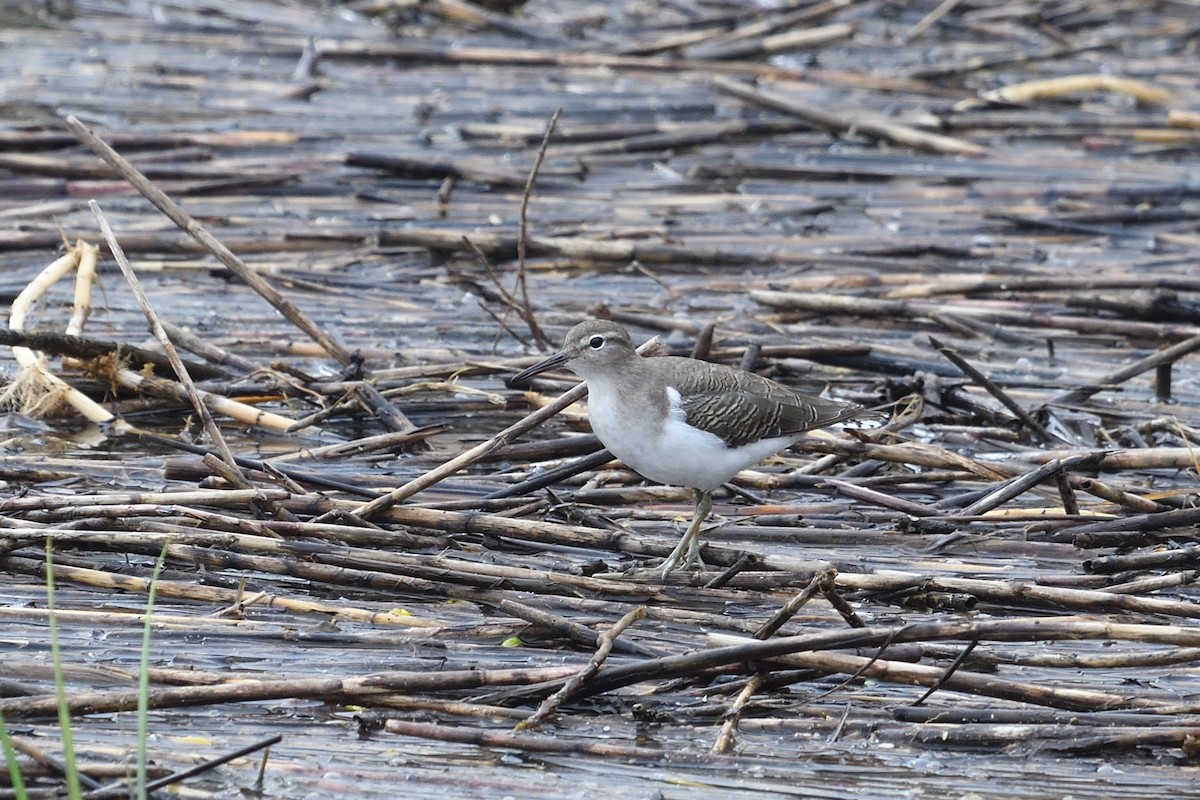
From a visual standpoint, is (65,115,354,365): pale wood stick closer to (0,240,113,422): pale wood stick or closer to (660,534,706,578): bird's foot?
(0,240,113,422): pale wood stick

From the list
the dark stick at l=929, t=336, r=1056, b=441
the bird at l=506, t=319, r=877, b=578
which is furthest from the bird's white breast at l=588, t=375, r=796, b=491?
the dark stick at l=929, t=336, r=1056, b=441

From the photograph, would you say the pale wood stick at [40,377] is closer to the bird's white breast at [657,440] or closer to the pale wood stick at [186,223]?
the pale wood stick at [186,223]

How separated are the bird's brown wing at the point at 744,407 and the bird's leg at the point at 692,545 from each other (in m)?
0.30

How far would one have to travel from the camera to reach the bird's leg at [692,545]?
603cm

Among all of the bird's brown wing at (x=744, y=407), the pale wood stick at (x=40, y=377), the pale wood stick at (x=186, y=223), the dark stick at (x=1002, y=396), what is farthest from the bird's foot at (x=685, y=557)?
the pale wood stick at (x=40, y=377)

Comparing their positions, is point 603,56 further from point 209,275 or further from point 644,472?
point 644,472

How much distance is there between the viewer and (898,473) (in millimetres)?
7109

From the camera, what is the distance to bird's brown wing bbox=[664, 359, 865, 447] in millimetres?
6316

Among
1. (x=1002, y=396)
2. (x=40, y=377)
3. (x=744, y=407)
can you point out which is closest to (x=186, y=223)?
(x=40, y=377)

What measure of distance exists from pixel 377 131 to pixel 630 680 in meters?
8.62

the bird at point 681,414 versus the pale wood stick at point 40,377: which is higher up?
the pale wood stick at point 40,377

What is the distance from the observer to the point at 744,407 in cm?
642

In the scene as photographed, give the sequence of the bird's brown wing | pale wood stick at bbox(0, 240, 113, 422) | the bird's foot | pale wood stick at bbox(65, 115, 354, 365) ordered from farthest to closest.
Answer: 1. pale wood stick at bbox(0, 240, 113, 422)
2. pale wood stick at bbox(65, 115, 354, 365)
3. the bird's brown wing
4. the bird's foot

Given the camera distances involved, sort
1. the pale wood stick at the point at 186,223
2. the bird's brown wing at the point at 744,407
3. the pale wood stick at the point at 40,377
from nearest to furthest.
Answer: the bird's brown wing at the point at 744,407 → the pale wood stick at the point at 186,223 → the pale wood stick at the point at 40,377
